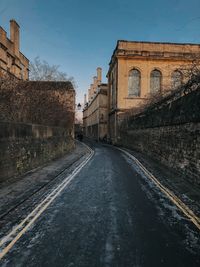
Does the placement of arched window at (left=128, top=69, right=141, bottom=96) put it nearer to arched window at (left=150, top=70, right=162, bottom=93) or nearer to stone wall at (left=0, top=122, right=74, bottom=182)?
arched window at (left=150, top=70, right=162, bottom=93)

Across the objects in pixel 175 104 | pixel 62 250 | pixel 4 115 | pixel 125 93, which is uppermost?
pixel 125 93

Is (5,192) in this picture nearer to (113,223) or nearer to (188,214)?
(113,223)

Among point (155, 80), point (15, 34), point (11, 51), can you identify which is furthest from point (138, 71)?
point (15, 34)

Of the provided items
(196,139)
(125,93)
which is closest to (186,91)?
(196,139)

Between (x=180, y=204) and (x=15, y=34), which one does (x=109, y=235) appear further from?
(x=15, y=34)

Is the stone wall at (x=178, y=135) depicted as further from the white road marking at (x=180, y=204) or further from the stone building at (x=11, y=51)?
the stone building at (x=11, y=51)

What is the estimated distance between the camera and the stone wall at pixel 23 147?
358 inches

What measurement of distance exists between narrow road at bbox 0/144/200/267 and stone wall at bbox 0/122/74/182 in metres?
3.45

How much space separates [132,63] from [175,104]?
2512 cm

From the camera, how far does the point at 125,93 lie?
115 feet

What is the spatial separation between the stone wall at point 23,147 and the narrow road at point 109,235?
136 inches

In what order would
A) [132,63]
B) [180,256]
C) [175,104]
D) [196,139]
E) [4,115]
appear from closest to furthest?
[180,256]
[196,139]
[4,115]
[175,104]
[132,63]

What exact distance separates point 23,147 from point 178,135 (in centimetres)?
757

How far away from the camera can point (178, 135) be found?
10.9 meters
